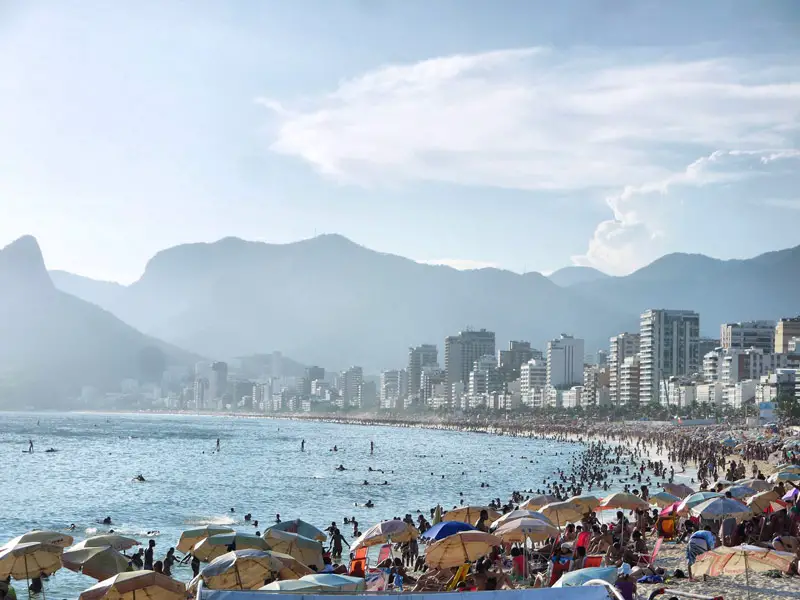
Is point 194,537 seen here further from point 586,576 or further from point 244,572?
point 586,576

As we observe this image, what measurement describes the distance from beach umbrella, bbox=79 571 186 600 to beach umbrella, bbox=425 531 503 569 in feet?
18.0

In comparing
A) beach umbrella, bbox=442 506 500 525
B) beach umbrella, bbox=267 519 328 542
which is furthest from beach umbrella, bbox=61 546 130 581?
beach umbrella, bbox=442 506 500 525

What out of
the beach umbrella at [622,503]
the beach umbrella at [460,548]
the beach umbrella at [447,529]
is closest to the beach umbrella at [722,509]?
the beach umbrella at [622,503]

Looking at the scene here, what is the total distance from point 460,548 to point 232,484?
4294 cm

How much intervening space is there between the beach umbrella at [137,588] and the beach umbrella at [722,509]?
13.7m

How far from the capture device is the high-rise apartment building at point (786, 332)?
19027cm

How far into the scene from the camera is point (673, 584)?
1947cm

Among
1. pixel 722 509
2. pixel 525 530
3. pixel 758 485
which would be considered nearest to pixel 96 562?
pixel 525 530

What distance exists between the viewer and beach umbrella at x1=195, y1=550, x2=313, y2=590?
17.6m

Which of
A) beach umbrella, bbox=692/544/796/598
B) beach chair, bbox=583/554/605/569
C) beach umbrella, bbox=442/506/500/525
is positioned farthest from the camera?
beach umbrella, bbox=442/506/500/525

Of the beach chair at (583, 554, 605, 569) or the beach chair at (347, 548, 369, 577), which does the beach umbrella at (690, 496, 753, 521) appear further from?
the beach chair at (347, 548, 369, 577)

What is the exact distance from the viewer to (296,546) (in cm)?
2133

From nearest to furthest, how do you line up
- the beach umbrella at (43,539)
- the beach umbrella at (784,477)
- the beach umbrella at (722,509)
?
1. the beach umbrella at (43,539)
2. the beach umbrella at (722,509)
3. the beach umbrella at (784,477)

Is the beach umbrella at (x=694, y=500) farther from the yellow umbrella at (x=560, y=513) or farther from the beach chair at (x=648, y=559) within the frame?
the beach chair at (x=648, y=559)
